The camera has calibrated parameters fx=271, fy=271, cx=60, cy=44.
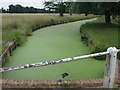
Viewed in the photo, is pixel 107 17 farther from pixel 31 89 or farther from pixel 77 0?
pixel 31 89

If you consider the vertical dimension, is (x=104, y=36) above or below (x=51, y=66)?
above

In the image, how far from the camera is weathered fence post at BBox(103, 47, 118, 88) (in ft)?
10.9

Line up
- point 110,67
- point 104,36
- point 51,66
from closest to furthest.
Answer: point 110,67
point 51,66
point 104,36

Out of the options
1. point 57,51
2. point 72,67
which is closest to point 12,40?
point 57,51

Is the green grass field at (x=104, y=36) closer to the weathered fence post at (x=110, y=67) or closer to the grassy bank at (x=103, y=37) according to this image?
the grassy bank at (x=103, y=37)

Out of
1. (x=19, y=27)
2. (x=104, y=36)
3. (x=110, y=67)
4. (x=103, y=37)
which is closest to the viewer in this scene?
(x=110, y=67)

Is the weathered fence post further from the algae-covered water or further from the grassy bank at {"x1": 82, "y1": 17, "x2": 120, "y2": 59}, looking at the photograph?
the grassy bank at {"x1": 82, "y1": 17, "x2": 120, "y2": 59}

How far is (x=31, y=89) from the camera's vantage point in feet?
12.8

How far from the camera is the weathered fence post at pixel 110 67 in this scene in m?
3.32

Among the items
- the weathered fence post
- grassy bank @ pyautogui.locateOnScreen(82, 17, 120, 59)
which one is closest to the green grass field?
grassy bank @ pyautogui.locateOnScreen(82, 17, 120, 59)

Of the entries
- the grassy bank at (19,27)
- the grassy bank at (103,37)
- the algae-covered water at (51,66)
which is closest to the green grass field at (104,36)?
the grassy bank at (103,37)

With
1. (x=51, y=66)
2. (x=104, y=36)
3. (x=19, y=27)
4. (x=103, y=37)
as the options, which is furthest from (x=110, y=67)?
(x=19, y=27)

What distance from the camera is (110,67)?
3.40 m

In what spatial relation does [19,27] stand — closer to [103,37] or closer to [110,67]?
[103,37]
